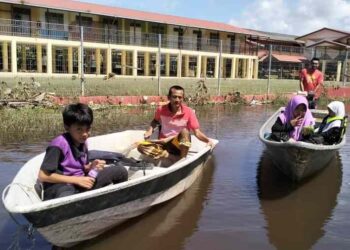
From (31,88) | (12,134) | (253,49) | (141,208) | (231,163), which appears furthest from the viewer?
(253,49)

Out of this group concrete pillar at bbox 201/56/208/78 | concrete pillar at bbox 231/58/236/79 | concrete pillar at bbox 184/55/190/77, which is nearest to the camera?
concrete pillar at bbox 184/55/190/77

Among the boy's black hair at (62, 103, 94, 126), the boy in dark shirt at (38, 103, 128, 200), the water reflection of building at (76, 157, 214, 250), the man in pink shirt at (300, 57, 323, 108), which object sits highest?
the man in pink shirt at (300, 57, 323, 108)

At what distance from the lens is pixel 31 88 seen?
545 inches

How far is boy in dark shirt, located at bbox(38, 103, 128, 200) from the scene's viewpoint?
4078 millimetres

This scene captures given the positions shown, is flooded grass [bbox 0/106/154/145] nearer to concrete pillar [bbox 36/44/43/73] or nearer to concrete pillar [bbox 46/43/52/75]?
concrete pillar [bbox 46/43/52/75]

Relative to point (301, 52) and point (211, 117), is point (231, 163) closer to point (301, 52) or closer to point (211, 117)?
point (211, 117)

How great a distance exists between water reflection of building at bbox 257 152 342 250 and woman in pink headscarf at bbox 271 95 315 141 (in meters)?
0.75

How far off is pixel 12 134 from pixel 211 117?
650cm

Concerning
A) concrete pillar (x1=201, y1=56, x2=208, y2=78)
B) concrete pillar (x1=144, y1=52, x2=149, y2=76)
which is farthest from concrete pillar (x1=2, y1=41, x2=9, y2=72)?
concrete pillar (x1=201, y1=56, x2=208, y2=78)

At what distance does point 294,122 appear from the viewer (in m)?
6.93

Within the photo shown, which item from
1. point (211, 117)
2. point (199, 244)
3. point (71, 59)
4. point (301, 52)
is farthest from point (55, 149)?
point (301, 52)

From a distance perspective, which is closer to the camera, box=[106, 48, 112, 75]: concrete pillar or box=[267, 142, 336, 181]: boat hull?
box=[267, 142, 336, 181]: boat hull

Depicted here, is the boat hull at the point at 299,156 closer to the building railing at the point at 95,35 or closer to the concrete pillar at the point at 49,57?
the building railing at the point at 95,35

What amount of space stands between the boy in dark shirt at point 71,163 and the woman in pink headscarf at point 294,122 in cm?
350
